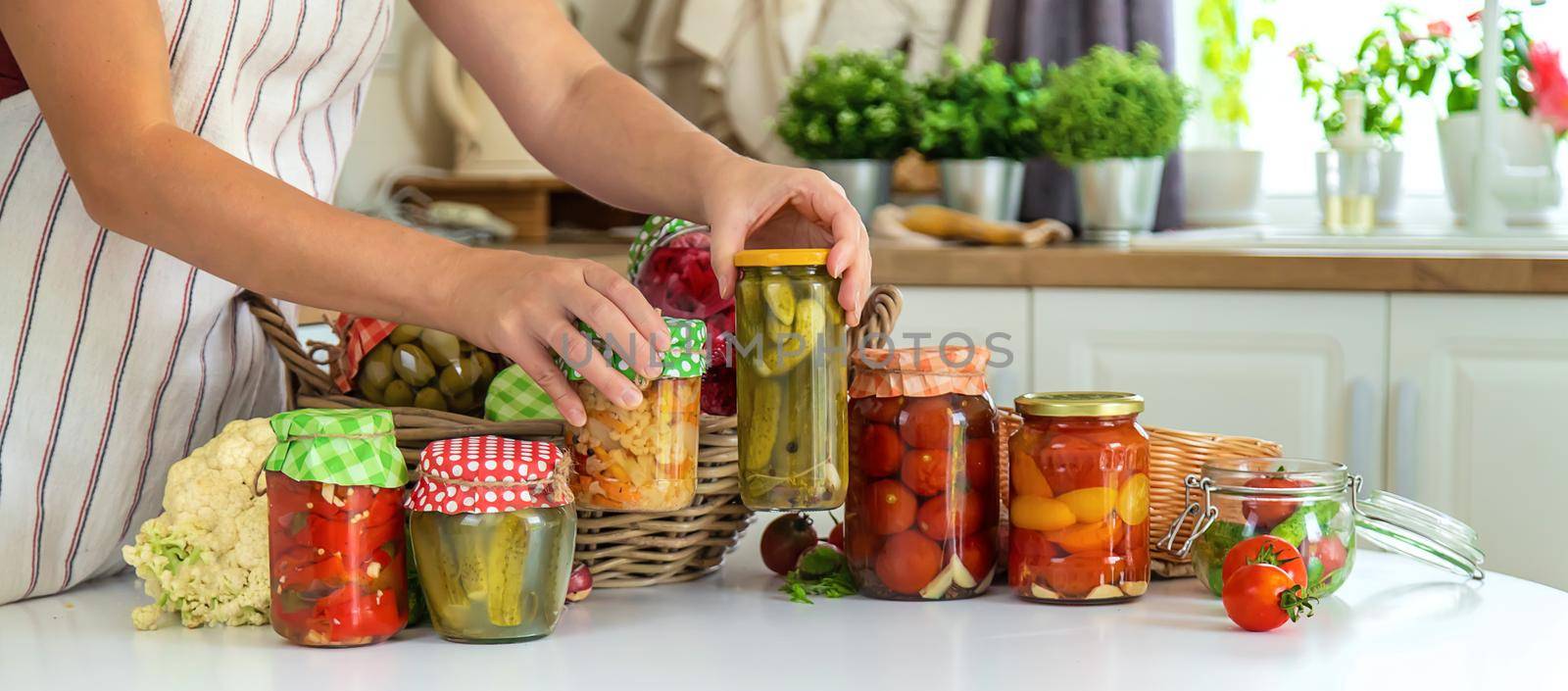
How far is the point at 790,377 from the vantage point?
0.79m

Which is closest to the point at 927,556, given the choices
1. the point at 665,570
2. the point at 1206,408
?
the point at 665,570

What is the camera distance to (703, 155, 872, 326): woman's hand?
2.79 ft

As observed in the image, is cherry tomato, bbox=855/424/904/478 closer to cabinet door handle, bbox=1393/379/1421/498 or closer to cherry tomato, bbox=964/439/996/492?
cherry tomato, bbox=964/439/996/492

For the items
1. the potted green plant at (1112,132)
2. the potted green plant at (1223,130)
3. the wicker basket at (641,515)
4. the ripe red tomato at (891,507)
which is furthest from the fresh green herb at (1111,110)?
the ripe red tomato at (891,507)

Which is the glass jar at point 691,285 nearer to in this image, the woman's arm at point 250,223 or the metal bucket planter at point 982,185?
the woman's arm at point 250,223

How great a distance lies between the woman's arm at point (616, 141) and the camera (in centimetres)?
89

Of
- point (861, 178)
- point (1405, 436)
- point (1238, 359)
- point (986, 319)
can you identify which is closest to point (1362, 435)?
point (1405, 436)

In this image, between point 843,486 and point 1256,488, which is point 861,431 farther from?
point 1256,488

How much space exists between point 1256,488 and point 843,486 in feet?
0.79

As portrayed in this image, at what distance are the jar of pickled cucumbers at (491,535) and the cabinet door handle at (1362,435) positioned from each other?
1373mm

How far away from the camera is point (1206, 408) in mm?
1952

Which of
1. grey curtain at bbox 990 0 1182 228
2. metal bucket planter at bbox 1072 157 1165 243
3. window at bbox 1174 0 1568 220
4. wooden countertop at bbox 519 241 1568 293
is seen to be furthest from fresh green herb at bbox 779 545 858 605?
window at bbox 1174 0 1568 220

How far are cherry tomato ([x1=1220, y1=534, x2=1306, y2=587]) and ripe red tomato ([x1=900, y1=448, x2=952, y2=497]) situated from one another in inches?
6.5

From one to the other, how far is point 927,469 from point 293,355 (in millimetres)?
418
